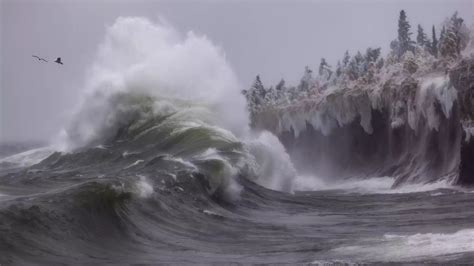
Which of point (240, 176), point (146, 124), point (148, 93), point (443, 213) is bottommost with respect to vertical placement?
point (443, 213)

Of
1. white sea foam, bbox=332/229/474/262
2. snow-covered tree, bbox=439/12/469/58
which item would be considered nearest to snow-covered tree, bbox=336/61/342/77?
snow-covered tree, bbox=439/12/469/58

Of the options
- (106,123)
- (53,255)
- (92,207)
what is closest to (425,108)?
(106,123)

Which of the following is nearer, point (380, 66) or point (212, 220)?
point (212, 220)

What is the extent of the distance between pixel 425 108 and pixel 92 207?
1996 cm

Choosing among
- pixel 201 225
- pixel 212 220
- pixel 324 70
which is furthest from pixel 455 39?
pixel 324 70

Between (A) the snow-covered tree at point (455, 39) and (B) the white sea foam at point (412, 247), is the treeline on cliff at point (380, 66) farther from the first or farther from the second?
(B) the white sea foam at point (412, 247)

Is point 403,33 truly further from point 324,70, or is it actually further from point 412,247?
point 412,247

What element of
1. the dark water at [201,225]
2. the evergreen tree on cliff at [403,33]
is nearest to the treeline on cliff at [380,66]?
the evergreen tree on cliff at [403,33]

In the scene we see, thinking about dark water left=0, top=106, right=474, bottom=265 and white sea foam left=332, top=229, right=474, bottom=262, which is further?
dark water left=0, top=106, right=474, bottom=265

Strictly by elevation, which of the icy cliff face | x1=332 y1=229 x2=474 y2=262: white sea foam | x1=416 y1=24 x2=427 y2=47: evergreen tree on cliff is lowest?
x1=332 y1=229 x2=474 y2=262: white sea foam

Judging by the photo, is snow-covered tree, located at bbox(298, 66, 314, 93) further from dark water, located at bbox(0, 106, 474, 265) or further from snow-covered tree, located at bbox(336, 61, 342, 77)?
dark water, located at bbox(0, 106, 474, 265)

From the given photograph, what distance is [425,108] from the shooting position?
29844 millimetres

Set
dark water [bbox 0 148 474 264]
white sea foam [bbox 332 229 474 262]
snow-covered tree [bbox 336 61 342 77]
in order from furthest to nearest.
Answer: snow-covered tree [bbox 336 61 342 77] → dark water [bbox 0 148 474 264] → white sea foam [bbox 332 229 474 262]

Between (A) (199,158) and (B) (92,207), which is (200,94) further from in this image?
(B) (92,207)
